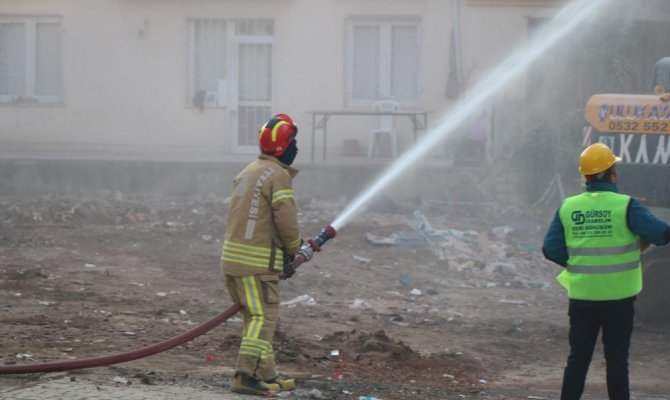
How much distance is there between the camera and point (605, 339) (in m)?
6.14

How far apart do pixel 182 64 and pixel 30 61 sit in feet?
10.6

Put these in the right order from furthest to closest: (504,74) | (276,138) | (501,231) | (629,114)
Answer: (504,74), (501,231), (629,114), (276,138)

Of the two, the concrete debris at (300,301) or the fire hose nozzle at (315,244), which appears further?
the concrete debris at (300,301)

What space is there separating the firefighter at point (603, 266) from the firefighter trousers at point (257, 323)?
1822mm

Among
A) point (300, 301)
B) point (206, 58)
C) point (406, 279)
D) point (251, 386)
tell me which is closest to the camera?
point (251, 386)

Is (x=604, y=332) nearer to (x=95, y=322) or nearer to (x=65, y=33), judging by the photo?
(x=95, y=322)

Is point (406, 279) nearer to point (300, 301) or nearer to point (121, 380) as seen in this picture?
point (300, 301)

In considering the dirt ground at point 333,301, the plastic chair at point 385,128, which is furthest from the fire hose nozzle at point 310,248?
the plastic chair at point 385,128

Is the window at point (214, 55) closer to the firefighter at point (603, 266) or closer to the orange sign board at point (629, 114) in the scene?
the orange sign board at point (629, 114)

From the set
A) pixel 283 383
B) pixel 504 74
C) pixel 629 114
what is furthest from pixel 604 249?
pixel 504 74

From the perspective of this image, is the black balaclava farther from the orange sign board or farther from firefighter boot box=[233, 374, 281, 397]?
the orange sign board

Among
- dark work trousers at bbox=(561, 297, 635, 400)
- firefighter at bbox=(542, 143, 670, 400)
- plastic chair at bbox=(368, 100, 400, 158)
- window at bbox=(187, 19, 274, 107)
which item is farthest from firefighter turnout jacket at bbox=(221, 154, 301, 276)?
window at bbox=(187, 19, 274, 107)

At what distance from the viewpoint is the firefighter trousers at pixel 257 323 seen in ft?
21.9

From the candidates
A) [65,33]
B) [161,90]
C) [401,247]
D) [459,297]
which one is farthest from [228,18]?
[459,297]
